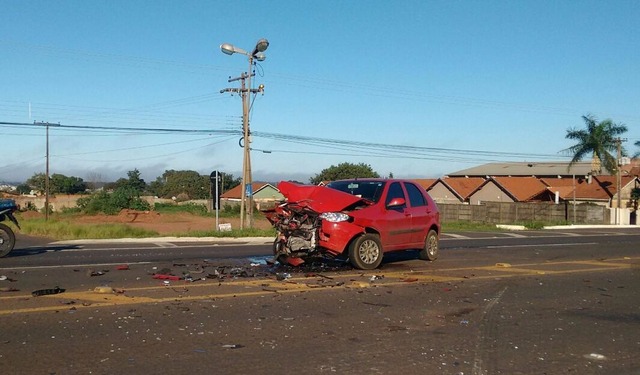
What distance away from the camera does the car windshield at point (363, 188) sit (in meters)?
11.9

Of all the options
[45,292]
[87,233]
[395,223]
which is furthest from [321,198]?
[87,233]

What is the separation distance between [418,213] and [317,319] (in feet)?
18.8

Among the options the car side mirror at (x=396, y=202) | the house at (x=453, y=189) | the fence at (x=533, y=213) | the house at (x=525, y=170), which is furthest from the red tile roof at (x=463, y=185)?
the car side mirror at (x=396, y=202)

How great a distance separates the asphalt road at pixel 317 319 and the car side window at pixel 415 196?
124 cm

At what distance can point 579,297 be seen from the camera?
9.36 metres

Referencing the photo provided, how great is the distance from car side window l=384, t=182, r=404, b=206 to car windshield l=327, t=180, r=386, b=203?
0.57ft

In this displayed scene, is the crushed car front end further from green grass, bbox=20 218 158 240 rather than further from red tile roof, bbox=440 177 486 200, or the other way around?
red tile roof, bbox=440 177 486 200

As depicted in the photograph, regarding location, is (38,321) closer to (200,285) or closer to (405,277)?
(200,285)

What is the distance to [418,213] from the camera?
12.6m

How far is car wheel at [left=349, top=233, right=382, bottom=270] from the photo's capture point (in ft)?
36.6

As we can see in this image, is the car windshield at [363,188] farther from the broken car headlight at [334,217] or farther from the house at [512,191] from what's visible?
the house at [512,191]

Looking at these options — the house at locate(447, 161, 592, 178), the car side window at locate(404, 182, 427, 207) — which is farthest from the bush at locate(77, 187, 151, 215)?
the car side window at locate(404, 182, 427, 207)

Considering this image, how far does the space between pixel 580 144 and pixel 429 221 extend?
47.5 meters

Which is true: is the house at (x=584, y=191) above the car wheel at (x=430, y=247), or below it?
above
